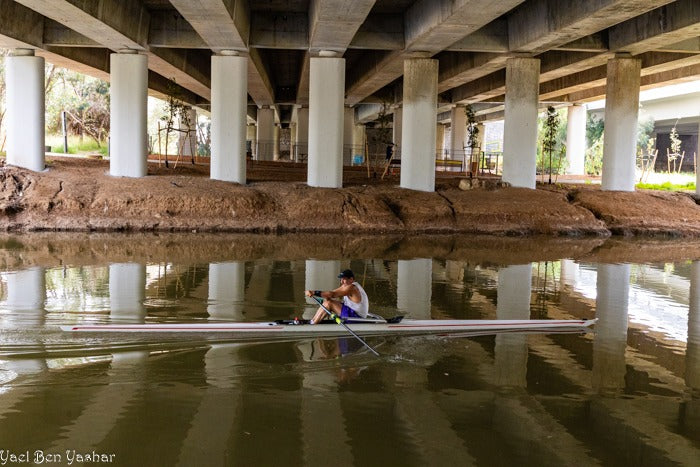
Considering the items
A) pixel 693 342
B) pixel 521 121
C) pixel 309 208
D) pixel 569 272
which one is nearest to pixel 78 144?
pixel 309 208

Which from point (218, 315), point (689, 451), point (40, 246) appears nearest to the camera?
point (689, 451)

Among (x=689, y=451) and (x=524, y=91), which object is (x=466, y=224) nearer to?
(x=524, y=91)

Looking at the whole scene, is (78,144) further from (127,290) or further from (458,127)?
(127,290)

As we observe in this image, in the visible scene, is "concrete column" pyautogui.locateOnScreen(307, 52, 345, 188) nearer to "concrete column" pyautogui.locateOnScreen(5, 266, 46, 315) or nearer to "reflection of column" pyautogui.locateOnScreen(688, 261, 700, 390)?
"concrete column" pyautogui.locateOnScreen(5, 266, 46, 315)

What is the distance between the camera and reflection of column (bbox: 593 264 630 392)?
9203 millimetres

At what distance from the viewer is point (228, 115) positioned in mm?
29672

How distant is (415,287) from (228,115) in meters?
16.5

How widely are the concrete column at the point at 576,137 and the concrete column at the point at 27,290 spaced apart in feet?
149

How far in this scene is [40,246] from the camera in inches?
826

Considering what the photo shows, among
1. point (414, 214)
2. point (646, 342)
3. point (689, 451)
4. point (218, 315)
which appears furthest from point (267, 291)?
point (414, 214)

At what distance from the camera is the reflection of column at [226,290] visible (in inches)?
486

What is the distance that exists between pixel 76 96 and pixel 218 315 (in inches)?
2190

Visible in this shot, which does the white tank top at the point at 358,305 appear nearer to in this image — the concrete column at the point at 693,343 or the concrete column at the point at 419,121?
the concrete column at the point at 693,343

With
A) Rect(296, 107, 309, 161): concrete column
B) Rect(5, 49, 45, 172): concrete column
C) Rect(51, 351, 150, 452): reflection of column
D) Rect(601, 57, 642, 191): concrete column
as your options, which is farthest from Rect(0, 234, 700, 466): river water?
Rect(296, 107, 309, 161): concrete column
